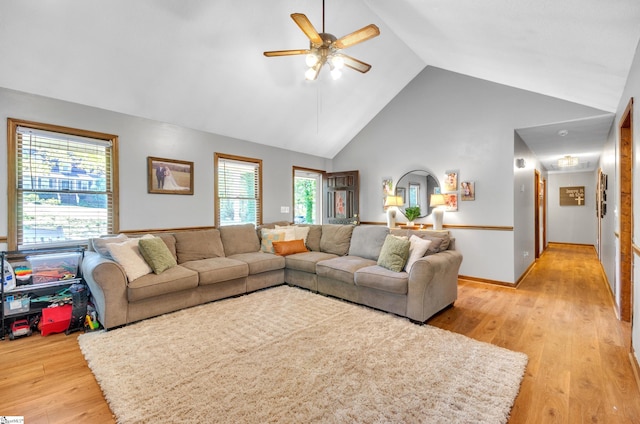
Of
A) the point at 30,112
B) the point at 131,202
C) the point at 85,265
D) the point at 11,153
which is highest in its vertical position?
the point at 30,112

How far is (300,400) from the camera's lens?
1771 millimetres

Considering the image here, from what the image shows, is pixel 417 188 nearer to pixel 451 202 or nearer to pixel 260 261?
pixel 451 202

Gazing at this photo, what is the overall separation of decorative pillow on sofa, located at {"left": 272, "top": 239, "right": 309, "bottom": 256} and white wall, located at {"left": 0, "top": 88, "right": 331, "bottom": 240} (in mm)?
1149

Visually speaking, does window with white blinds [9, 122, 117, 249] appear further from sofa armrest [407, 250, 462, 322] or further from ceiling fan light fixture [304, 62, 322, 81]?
sofa armrest [407, 250, 462, 322]

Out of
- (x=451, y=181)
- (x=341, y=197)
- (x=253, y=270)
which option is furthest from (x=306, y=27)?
(x=341, y=197)

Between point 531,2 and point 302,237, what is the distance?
3.70m

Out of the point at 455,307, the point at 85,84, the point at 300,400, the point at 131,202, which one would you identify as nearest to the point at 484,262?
the point at 455,307

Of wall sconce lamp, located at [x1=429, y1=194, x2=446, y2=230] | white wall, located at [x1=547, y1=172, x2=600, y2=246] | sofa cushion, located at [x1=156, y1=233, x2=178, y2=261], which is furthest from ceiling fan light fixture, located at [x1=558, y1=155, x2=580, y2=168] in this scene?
sofa cushion, located at [x1=156, y1=233, x2=178, y2=261]

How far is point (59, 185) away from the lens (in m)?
3.32

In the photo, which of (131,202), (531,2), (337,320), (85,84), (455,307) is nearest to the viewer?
(531,2)

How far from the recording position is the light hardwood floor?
5.66 feet

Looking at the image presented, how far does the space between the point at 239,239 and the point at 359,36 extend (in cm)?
310

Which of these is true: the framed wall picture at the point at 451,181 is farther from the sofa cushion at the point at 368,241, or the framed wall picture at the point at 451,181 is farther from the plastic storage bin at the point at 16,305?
the plastic storage bin at the point at 16,305

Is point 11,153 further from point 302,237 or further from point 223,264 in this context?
point 302,237
